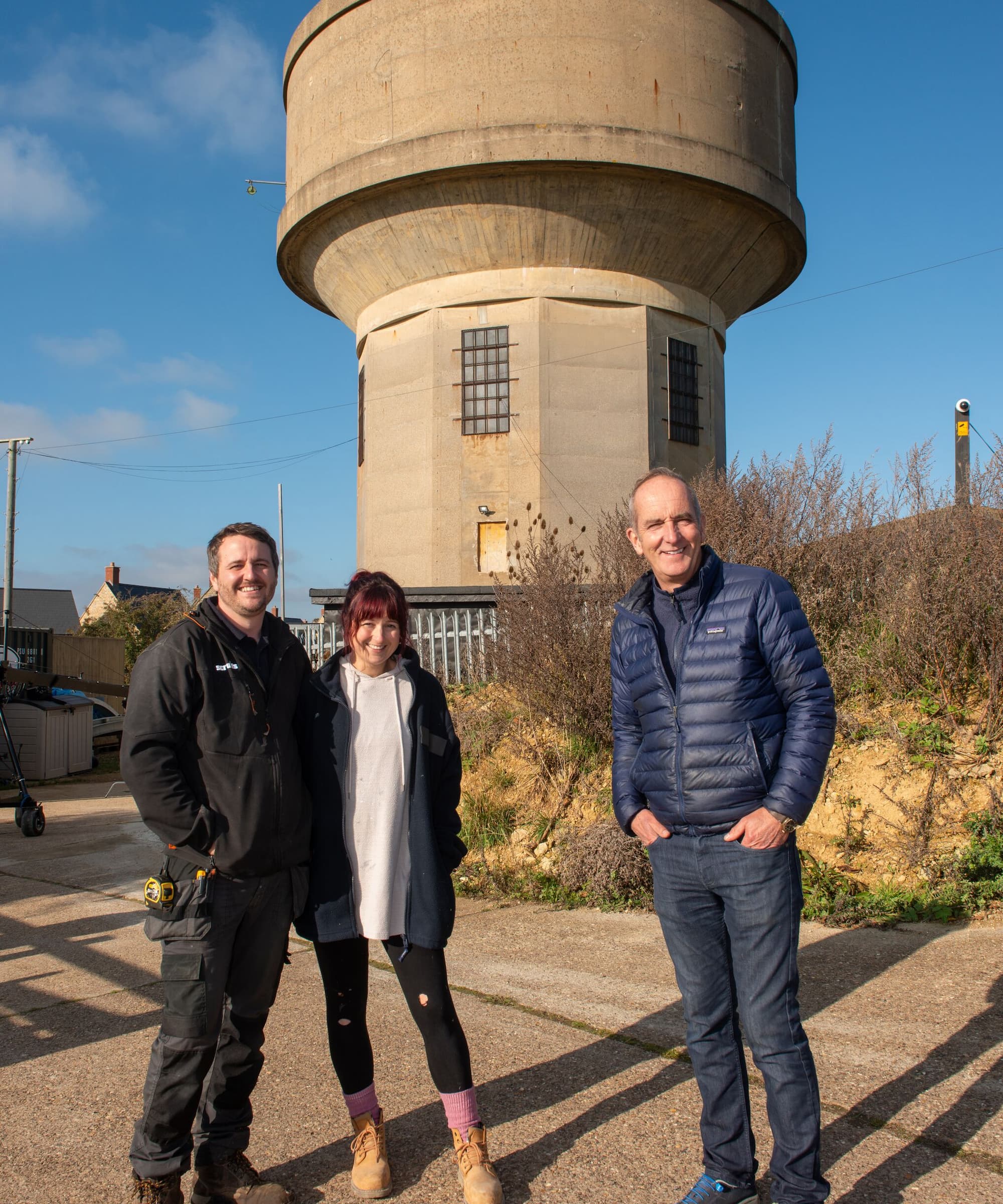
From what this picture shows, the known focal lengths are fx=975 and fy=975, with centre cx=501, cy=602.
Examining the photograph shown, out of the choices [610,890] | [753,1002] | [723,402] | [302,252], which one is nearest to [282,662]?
[753,1002]

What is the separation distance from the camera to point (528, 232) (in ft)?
50.9

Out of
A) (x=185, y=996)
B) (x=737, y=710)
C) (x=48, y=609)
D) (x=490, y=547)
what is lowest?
(x=185, y=996)

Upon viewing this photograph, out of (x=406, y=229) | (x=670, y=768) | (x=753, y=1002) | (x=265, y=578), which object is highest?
(x=406, y=229)

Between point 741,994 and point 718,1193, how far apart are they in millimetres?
566

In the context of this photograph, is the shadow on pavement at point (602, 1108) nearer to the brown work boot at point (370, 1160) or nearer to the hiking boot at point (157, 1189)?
the brown work boot at point (370, 1160)

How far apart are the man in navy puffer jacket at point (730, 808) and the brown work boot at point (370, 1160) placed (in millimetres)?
928

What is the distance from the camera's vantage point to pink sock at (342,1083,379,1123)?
315cm

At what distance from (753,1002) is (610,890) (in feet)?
12.0

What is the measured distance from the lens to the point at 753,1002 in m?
2.76

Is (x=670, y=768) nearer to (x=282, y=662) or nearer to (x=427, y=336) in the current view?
(x=282, y=662)

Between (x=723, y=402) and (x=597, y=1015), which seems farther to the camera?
(x=723, y=402)

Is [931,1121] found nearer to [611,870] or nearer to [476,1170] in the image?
[476,1170]

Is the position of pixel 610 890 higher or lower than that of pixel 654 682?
lower

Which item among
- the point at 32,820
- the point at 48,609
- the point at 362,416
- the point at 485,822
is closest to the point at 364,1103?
the point at 485,822
